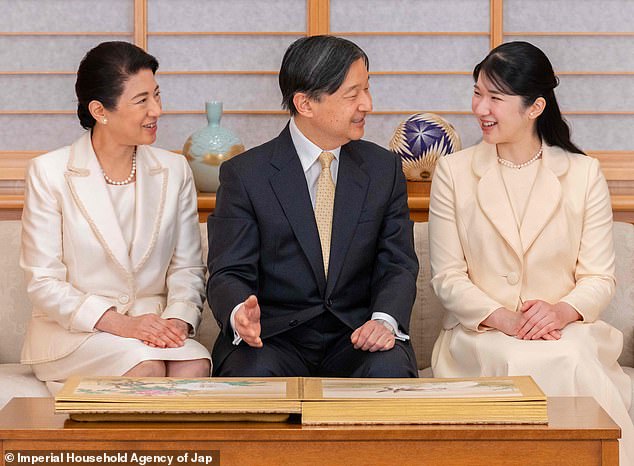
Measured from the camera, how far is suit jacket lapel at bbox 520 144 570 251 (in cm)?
290

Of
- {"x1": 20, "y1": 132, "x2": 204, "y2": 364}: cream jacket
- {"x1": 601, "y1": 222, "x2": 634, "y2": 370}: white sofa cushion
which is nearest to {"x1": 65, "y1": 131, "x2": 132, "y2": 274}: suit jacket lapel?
{"x1": 20, "y1": 132, "x2": 204, "y2": 364}: cream jacket

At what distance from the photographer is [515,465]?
189 cm


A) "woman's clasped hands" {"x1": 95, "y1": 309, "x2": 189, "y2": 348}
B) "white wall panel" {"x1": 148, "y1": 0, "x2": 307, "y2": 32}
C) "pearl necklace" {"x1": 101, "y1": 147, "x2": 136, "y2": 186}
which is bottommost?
"woman's clasped hands" {"x1": 95, "y1": 309, "x2": 189, "y2": 348}

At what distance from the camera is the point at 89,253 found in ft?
9.51

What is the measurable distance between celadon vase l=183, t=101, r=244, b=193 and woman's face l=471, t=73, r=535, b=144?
0.91 meters

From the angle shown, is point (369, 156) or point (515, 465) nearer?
point (515, 465)

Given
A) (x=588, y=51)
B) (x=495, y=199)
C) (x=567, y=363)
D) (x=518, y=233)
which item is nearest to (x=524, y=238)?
(x=518, y=233)

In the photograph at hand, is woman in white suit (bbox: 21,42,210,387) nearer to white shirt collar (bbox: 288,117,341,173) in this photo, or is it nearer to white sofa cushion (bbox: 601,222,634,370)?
white shirt collar (bbox: 288,117,341,173)

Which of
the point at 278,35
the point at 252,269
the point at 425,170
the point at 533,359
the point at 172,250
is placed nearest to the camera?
the point at 533,359

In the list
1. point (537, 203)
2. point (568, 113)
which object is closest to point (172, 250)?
point (537, 203)

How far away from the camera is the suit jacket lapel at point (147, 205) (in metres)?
2.94

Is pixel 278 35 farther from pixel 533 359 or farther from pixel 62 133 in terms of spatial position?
pixel 533 359

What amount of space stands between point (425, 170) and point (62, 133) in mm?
1428

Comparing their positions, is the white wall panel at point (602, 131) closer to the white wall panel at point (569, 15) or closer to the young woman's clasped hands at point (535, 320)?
the white wall panel at point (569, 15)
